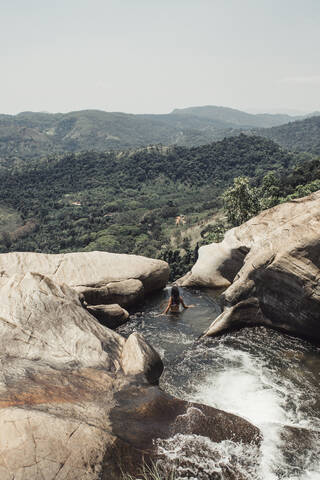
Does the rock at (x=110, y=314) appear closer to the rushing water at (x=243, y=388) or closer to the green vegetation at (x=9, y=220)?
the rushing water at (x=243, y=388)

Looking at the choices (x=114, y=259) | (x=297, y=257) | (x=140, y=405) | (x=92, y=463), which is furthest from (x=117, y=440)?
(x=114, y=259)

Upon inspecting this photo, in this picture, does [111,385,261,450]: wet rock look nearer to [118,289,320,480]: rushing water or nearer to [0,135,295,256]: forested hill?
[118,289,320,480]: rushing water

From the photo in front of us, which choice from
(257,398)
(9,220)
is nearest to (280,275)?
(257,398)

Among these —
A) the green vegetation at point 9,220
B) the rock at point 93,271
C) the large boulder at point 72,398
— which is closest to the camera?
the large boulder at point 72,398

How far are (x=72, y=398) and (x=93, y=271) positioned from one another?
9743 millimetres

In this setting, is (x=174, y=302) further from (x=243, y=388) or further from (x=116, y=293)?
(x=243, y=388)

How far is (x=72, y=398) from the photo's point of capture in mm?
8586

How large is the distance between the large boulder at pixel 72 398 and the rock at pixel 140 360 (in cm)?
3

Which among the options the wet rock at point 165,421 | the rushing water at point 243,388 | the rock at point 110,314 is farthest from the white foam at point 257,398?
the rock at point 110,314

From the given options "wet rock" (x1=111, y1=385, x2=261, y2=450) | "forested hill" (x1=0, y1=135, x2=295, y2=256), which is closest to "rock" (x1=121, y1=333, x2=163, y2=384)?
"wet rock" (x1=111, y1=385, x2=261, y2=450)

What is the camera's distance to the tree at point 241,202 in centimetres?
3041

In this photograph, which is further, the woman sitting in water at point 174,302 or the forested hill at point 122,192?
the forested hill at point 122,192

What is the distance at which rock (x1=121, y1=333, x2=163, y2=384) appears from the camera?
36.0 ft

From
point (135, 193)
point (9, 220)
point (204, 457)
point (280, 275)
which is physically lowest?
point (9, 220)
